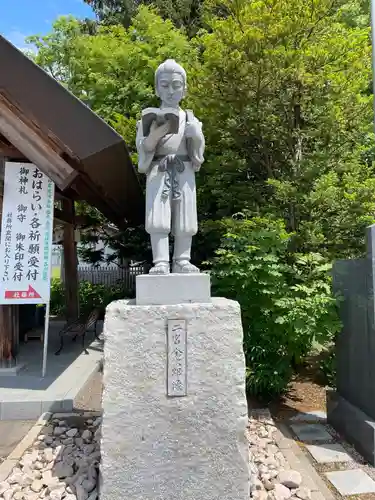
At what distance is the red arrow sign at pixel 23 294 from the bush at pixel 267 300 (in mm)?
2429

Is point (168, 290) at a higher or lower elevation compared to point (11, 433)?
higher

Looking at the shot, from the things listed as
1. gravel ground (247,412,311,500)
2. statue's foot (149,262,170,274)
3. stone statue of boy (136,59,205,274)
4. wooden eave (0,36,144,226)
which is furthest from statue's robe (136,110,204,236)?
gravel ground (247,412,311,500)

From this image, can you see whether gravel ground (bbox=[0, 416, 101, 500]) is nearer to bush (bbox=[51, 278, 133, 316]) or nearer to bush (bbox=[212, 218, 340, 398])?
bush (bbox=[212, 218, 340, 398])

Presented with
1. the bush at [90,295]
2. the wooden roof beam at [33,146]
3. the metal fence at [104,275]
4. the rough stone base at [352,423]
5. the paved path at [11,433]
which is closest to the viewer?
the rough stone base at [352,423]

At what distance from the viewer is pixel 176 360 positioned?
9.48 ft

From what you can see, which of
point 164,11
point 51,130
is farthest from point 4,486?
point 164,11

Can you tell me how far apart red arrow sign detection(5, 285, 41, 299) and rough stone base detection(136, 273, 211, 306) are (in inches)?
118

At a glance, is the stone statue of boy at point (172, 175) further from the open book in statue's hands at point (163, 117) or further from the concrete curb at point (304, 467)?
the concrete curb at point (304, 467)

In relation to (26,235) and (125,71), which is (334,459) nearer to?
(26,235)

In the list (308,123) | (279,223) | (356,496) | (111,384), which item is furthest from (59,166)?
(356,496)

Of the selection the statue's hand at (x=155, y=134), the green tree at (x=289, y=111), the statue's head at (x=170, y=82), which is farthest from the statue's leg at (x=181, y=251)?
the green tree at (x=289, y=111)

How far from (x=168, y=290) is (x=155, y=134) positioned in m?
1.19

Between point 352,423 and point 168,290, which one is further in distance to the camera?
point 352,423

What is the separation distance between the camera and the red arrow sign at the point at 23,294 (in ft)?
17.9
